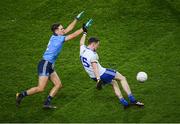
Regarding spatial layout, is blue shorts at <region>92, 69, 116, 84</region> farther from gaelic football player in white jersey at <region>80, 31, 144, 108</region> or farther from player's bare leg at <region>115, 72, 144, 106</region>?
player's bare leg at <region>115, 72, 144, 106</region>

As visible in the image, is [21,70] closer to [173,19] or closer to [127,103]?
[127,103]

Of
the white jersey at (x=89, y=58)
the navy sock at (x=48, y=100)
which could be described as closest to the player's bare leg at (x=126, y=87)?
the white jersey at (x=89, y=58)

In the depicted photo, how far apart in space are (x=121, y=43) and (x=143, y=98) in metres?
3.45

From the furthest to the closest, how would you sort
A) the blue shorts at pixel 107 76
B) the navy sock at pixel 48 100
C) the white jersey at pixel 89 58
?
the navy sock at pixel 48 100, the blue shorts at pixel 107 76, the white jersey at pixel 89 58

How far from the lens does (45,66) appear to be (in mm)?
11070

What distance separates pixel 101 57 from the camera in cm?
1397

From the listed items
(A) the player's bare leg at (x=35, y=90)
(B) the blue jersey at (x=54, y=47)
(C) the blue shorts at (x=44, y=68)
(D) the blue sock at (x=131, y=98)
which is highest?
(B) the blue jersey at (x=54, y=47)

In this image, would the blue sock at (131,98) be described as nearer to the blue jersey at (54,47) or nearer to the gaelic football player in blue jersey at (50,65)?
the gaelic football player in blue jersey at (50,65)

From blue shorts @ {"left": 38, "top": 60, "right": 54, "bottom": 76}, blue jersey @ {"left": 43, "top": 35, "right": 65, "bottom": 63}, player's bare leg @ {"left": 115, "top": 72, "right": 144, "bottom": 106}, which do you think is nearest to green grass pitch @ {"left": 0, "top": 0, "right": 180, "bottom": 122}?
player's bare leg @ {"left": 115, "top": 72, "right": 144, "bottom": 106}

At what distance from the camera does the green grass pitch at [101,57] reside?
11.0m

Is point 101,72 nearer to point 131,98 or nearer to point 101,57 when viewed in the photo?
point 131,98

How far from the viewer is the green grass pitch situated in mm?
11023

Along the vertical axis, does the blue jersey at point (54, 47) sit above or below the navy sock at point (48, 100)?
above

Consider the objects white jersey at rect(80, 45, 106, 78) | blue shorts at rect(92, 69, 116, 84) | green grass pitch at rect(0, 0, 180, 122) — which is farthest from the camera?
green grass pitch at rect(0, 0, 180, 122)
